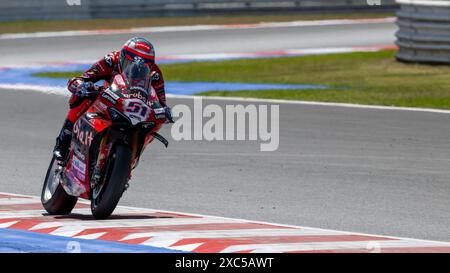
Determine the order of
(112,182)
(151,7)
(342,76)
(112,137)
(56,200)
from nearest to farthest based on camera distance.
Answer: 1. (112,182)
2. (112,137)
3. (56,200)
4. (342,76)
5. (151,7)

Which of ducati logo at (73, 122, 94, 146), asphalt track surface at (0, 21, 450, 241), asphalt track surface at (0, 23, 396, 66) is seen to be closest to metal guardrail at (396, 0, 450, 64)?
asphalt track surface at (0, 23, 396, 66)

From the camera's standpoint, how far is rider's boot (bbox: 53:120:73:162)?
8.79 m

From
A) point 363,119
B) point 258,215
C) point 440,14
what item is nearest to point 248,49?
point 440,14

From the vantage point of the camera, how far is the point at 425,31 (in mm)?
20734

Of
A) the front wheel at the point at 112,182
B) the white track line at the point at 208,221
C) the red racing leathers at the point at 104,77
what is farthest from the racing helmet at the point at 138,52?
the white track line at the point at 208,221

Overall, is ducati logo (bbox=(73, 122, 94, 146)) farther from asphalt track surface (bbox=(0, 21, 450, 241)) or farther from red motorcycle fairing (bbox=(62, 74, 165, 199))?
asphalt track surface (bbox=(0, 21, 450, 241))

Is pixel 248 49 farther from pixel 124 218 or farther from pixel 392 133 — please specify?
pixel 124 218

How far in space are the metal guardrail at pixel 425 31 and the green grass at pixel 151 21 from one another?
9784 millimetres

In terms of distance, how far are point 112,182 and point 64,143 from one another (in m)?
0.94

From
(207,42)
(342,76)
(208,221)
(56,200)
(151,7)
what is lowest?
(208,221)

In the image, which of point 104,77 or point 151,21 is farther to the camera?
point 151,21

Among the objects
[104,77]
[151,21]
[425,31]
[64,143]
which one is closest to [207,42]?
[151,21]

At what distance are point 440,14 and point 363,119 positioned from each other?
6721mm

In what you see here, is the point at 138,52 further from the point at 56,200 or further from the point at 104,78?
the point at 56,200
